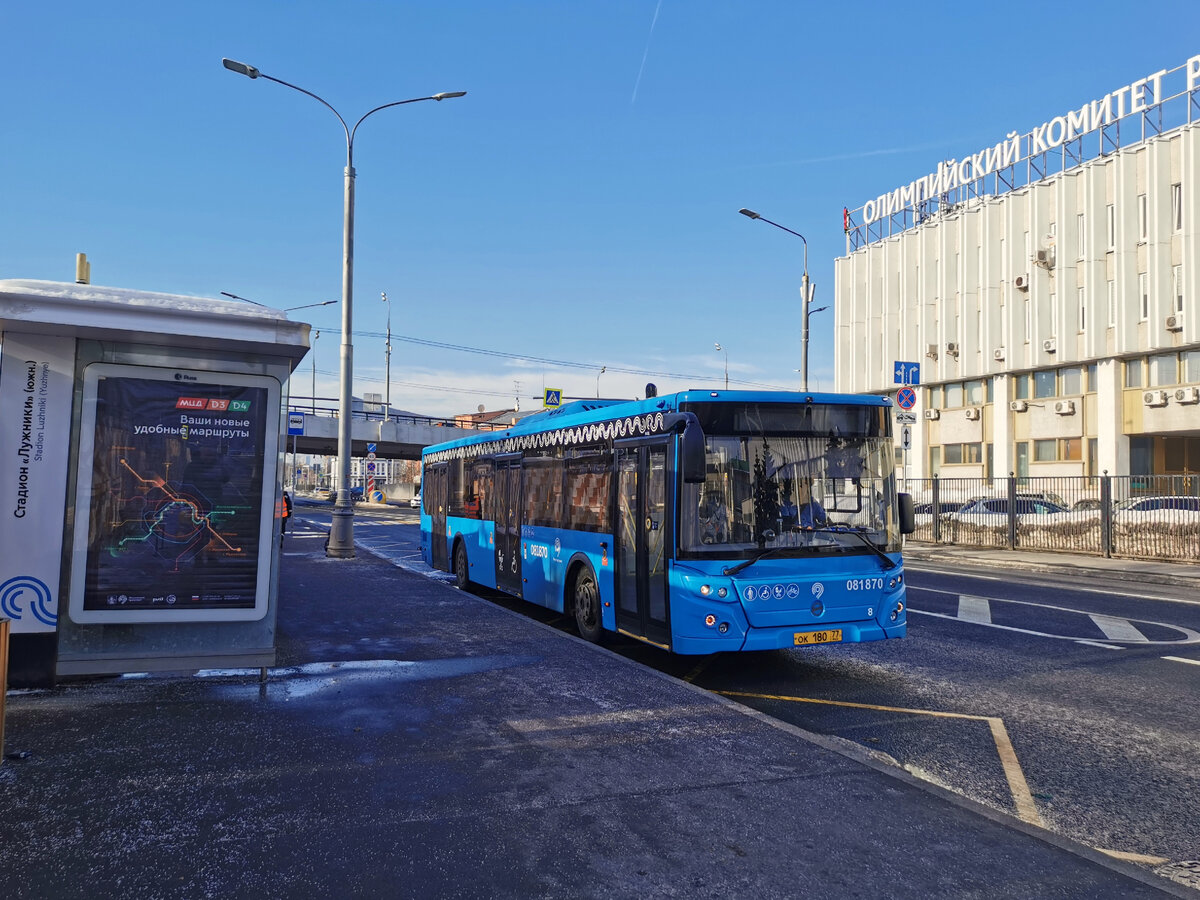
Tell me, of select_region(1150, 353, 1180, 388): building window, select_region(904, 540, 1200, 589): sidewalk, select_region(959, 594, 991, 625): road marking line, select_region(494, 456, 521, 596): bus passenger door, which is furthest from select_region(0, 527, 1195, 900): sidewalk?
select_region(1150, 353, 1180, 388): building window

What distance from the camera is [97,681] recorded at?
7.41 metres

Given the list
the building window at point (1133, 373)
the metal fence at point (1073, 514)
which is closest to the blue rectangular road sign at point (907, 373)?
the metal fence at point (1073, 514)

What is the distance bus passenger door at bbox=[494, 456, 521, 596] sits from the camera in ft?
40.4

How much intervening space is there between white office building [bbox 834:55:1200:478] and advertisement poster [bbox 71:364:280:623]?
27257 millimetres

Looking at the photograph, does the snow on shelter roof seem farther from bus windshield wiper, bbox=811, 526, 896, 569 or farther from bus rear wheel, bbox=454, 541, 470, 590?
bus rear wheel, bbox=454, 541, 470, 590

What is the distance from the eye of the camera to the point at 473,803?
4.69 meters

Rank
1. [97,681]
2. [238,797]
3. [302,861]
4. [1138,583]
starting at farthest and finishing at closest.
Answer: [1138,583] < [97,681] < [238,797] < [302,861]

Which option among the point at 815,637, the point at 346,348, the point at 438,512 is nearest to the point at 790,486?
the point at 815,637

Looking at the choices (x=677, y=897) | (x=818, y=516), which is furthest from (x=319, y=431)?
Result: (x=677, y=897)

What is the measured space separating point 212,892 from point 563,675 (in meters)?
4.23

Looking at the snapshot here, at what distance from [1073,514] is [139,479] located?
73.0 feet

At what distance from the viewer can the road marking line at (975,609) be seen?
38.4 feet

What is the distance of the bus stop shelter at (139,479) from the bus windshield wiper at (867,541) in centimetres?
484

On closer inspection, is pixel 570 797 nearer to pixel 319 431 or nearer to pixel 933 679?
pixel 933 679
